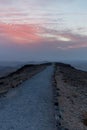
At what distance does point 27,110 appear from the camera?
87.0 ft

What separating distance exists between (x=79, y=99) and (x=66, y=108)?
24.0 feet

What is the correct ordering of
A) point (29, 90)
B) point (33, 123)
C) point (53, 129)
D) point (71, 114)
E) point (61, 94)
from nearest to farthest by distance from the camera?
point (53, 129) → point (33, 123) → point (71, 114) → point (61, 94) → point (29, 90)

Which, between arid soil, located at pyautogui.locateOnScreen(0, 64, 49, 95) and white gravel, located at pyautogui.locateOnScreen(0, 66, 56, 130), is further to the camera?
arid soil, located at pyautogui.locateOnScreen(0, 64, 49, 95)

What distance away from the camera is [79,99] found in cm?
3488

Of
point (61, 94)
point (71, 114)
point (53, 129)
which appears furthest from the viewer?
point (61, 94)

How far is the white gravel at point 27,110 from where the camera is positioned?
72.3 feet

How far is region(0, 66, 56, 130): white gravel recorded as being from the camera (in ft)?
72.3

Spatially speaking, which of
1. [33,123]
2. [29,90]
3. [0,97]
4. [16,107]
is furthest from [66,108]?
[29,90]

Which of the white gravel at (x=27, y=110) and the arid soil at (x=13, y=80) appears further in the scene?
the arid soil at (x=13, y=80)

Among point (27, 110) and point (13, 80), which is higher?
point (13, 80)

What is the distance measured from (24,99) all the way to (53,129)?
1076 centimetres

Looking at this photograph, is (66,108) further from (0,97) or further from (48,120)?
(0,97)

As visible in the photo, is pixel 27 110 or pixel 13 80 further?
pixel 13 80

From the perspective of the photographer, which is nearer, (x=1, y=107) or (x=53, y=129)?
(x=53, y=129)
